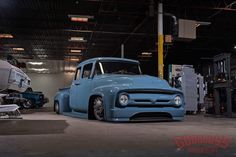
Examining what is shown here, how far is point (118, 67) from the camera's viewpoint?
7793 millimetres

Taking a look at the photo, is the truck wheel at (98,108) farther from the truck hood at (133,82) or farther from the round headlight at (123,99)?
the round headlight at (123,99)

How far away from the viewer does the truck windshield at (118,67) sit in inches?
302

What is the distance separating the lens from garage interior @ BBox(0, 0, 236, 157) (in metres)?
3.71

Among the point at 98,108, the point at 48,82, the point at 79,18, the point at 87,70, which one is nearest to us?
the point at 98,108

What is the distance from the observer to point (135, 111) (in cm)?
621

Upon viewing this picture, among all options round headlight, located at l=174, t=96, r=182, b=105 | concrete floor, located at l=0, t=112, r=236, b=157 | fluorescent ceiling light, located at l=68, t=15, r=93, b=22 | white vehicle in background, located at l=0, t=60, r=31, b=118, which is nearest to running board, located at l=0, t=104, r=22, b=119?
white vehicle in background, located at l=0, t=60, r=31, b=118

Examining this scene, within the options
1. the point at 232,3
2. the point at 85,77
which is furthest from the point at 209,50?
the point at 85,77

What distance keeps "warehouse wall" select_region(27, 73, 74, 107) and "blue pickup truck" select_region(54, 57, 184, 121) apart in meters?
32.4

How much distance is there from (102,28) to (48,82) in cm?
1992

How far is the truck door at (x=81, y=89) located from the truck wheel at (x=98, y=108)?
43 centimetres

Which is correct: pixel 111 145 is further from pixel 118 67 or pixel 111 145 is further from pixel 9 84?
pixel 118 67

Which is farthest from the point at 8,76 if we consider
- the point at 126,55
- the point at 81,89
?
the point at 126,55

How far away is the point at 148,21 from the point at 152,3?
18.4ft

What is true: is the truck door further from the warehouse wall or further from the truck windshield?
the warehouse wall
